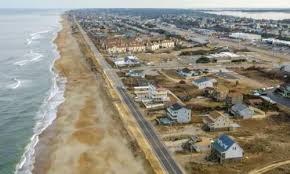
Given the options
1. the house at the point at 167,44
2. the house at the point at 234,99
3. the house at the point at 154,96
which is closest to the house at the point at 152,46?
the house at the point at 167,44

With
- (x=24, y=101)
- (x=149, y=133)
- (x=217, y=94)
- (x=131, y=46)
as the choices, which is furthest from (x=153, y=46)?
(x=149, y=133)

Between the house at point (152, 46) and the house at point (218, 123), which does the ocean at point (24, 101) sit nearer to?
the house at point (218, 123)

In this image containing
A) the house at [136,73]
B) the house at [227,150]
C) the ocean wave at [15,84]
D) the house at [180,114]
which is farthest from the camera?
the house at [136,73]

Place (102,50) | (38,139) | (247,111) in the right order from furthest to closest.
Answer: (102,50), (247,111), (38,139)

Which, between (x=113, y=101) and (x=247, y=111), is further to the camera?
(x=113, y=101)

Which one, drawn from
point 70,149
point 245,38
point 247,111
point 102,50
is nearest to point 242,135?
point 247,111

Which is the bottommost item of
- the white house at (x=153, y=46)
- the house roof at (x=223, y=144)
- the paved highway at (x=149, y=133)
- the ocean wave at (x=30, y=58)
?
the ocean wave at (x=30, y=58)

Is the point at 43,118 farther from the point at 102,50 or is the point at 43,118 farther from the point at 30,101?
the point at 102,50
